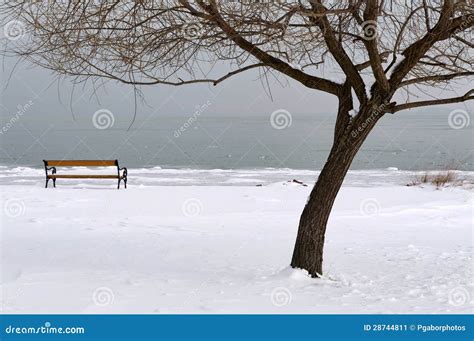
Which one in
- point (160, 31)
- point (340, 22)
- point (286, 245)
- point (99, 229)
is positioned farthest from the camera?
point (99, 229)

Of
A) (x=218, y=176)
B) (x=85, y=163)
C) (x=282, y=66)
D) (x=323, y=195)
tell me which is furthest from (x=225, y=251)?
(x=218, y=176)

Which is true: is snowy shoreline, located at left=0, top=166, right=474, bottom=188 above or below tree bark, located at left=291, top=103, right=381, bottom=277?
above

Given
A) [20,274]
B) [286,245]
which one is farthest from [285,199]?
[20,274]

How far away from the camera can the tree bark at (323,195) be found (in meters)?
6.60

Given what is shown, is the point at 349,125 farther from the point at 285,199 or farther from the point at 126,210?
the point at 285,199

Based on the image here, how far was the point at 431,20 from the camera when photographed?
6.58 metres

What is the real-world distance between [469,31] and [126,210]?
712cm

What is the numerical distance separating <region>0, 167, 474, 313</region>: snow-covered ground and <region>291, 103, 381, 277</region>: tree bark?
24 centimetres

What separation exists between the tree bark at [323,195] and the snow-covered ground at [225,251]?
24cm

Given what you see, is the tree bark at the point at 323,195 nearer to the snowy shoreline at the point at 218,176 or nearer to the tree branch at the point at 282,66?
the tree branch at the point at 282,66

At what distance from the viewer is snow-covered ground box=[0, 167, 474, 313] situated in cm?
564

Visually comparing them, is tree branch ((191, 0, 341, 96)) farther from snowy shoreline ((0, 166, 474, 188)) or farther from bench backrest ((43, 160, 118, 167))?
snowy shoreline ((0, 166, 474, 188))

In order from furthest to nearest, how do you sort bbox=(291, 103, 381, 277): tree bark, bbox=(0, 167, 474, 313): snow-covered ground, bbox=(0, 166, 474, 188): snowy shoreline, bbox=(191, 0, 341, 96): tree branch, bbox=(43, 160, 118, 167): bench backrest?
bbox=(0, 166, 474, 188): snowy shoreline
bbox=(43, 160, 118, 167): bench backrest
bbox=(291, 103, 381, 277): tree bark
bbox=(191, 0, 341, 96): tree branch
bbox=(0, 167, 474, 313): snow-covered ground

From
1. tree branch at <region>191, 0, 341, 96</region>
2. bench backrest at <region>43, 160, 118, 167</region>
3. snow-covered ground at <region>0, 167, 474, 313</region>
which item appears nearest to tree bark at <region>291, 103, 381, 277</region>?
snow-covered ground at <region>0, 167, 474, 313</region>
